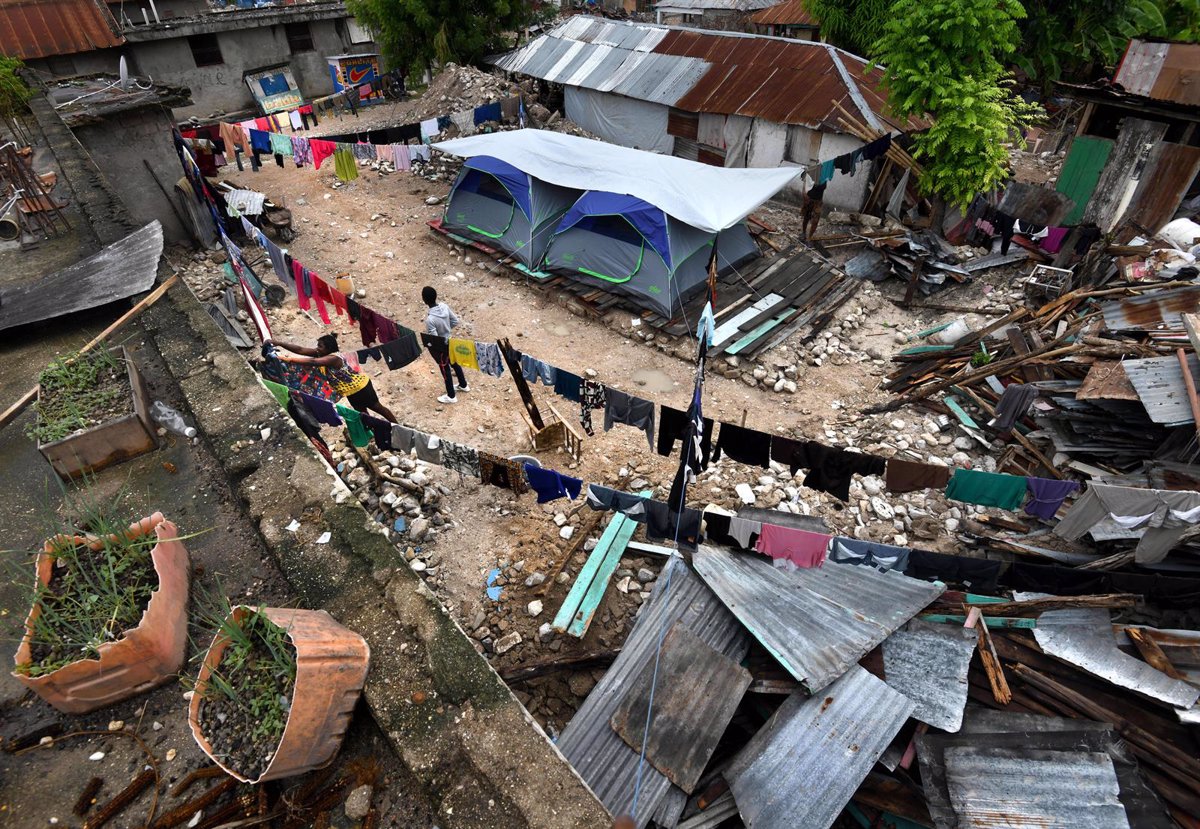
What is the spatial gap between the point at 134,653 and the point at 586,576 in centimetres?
358

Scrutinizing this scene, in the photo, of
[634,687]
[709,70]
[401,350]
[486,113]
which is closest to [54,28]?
[486,113]

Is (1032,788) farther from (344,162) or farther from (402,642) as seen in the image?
(344,162)

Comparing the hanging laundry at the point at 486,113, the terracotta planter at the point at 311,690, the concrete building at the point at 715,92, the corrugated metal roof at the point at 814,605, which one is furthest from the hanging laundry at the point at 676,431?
the hanging laundry at the point at 486,113

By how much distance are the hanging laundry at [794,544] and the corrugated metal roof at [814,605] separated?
23cm

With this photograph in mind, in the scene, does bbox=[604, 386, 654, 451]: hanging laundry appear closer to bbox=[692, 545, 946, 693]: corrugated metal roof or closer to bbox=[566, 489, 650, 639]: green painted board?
bbox=[566, 489, 650, 639]: green painted board

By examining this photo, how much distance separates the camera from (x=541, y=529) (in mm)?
6309

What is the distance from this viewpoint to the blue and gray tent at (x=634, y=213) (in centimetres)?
959

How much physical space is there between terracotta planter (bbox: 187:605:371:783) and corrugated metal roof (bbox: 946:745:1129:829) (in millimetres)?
3629

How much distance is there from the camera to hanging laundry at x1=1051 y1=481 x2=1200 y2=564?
4324mm

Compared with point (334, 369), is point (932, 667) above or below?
below

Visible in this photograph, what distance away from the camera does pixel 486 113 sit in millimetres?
15922

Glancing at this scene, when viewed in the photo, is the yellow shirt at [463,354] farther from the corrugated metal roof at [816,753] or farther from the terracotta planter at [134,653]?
the corrugated metal roof at [816,753]

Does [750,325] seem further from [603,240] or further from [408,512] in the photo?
[408,512]

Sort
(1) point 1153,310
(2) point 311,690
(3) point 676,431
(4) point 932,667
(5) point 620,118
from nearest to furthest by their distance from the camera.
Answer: (2) point 311,690 < (4) point 932,667 < (3) point 676,431 < (1) point 1153,310 < (5) point 620,118
